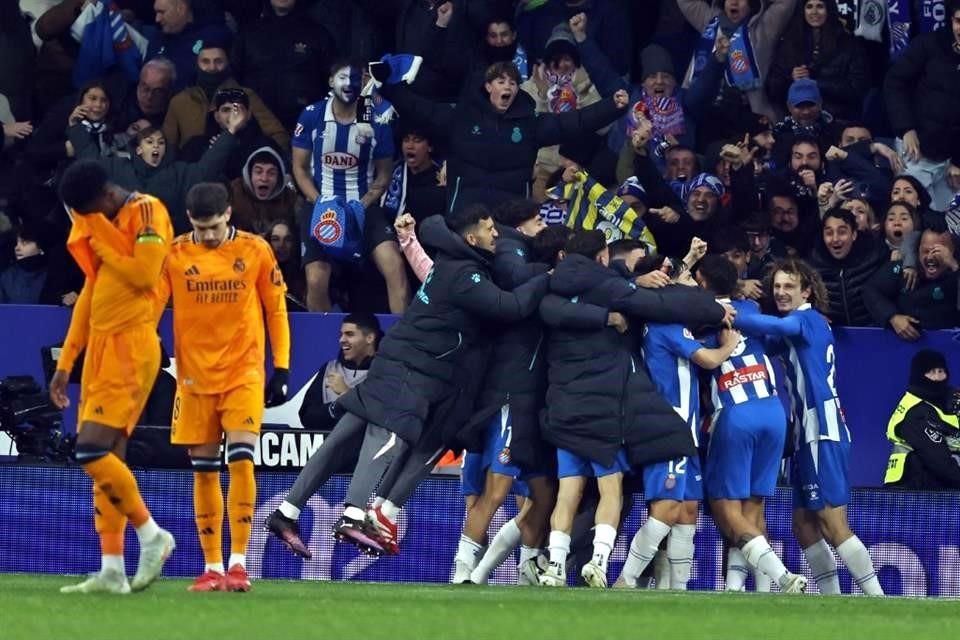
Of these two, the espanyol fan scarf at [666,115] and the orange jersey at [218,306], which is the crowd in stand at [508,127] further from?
the orange jersey at [218,306]

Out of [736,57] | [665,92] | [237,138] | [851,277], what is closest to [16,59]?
[237,138]

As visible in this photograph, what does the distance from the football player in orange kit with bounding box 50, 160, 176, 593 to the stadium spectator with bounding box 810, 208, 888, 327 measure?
22.0 feet

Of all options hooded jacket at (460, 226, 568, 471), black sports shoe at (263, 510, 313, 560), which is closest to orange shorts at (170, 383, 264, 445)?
black sports shoe at (263, 510, 313, 560)

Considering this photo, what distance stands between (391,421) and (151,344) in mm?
2422

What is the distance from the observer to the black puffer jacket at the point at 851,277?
56.1ft

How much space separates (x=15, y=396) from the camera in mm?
16172

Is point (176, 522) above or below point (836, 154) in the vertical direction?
below

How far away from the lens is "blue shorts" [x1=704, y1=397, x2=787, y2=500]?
1448cm

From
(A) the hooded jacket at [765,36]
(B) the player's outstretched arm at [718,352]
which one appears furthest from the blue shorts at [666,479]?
(A) the hooded jacket at [765,36]

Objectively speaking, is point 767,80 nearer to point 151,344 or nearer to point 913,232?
point 913,232

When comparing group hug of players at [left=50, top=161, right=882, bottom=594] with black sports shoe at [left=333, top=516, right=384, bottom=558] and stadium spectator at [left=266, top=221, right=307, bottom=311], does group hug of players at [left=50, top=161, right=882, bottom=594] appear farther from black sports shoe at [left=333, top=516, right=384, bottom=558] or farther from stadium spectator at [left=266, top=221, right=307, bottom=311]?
stadium spectator at [left=266, top=221, right=307, bottom=311]

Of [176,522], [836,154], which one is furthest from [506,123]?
[176,522]

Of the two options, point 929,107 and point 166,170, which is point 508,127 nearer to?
point 166,170

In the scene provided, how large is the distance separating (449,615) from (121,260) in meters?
2.36
